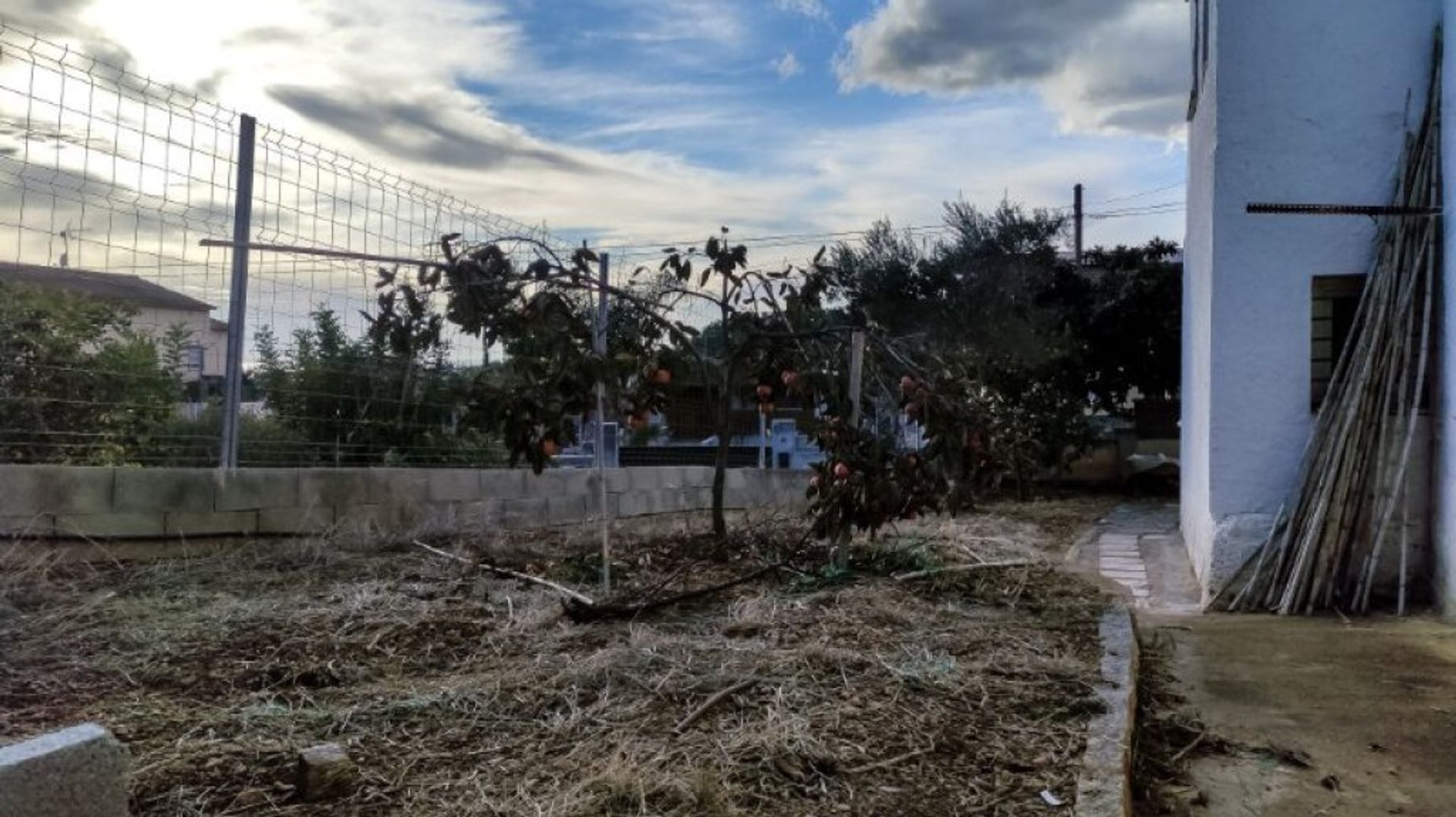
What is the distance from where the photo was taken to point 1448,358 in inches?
219

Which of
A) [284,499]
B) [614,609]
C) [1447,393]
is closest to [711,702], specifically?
[614,609]

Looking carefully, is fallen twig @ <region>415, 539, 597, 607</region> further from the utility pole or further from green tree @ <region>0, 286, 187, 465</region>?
the utility pole

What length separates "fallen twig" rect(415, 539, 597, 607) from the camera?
4418 millimetres

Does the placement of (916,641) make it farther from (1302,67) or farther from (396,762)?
(1302,67)

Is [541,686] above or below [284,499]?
below

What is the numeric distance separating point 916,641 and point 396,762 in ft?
7.11

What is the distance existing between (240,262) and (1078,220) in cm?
2125

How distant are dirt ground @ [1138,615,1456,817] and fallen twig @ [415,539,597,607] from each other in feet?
7.32

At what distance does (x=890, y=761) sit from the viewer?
9.29 ft

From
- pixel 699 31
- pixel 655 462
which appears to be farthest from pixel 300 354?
pixel 655 462

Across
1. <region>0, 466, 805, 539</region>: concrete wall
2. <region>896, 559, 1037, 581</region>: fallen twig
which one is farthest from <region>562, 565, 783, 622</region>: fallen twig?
<region>0, 466, 805, 539</region>: concrete wall

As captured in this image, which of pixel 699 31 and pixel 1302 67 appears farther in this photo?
pixel 699 31

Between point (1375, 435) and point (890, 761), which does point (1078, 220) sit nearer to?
point (1375, 435)

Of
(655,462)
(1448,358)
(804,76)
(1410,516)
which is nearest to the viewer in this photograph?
(1448,358)
